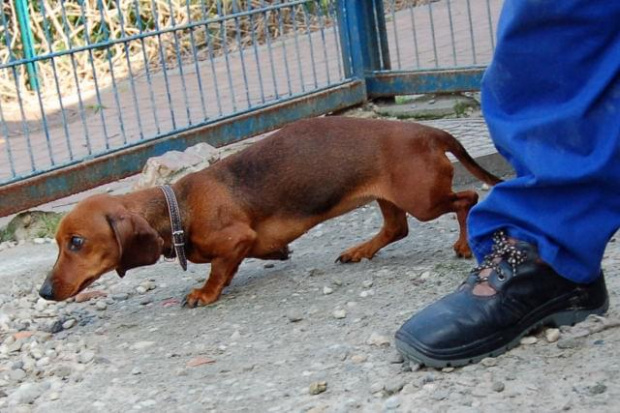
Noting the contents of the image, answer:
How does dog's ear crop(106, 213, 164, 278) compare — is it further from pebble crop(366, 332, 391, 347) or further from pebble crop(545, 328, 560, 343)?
pebble crop(545, 328, 560, 343)

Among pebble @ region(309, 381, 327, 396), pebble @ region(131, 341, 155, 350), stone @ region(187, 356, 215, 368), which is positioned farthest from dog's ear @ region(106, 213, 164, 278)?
pebble @ region(309, 381, 327, 396)

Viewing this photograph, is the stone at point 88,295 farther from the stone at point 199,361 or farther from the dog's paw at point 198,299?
the stone at point 199,361

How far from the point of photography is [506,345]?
Result: 9.52 ft

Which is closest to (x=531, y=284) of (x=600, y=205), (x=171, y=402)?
(x=600, y=205)

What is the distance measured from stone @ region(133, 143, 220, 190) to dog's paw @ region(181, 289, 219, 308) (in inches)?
48.0

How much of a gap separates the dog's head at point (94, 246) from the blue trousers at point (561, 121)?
60.7 inches

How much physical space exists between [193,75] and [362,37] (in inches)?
119

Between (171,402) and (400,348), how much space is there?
653 millimetres

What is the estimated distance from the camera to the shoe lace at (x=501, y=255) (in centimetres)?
292

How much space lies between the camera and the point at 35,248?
514 cm

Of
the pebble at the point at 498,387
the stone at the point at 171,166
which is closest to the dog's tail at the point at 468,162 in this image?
the stone at the point at 171,166

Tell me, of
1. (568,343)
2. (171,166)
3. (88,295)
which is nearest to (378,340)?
(568,343)

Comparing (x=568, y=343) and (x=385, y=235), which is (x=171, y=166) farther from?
(x=568, y=343)

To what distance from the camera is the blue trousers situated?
2666 millimetres
